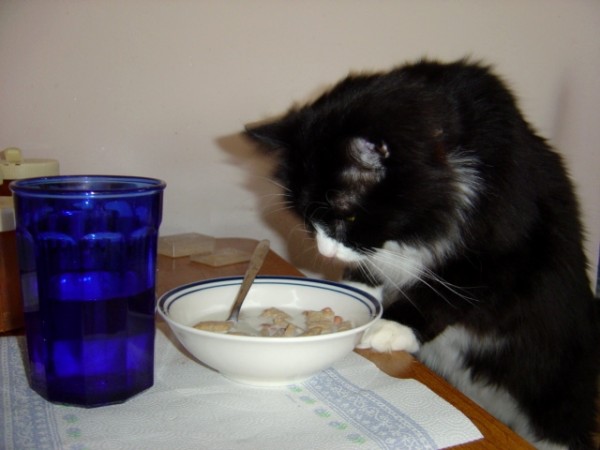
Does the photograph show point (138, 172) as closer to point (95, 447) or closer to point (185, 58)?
point (185, 58)

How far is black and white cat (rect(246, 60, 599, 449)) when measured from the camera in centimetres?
85

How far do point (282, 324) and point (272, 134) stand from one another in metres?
0.36

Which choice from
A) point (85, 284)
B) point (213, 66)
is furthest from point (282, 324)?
point (213, 66)

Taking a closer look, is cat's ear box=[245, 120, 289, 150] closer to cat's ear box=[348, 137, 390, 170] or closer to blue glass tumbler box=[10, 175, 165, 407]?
cat's ear box=[348, 137, 390, 170]

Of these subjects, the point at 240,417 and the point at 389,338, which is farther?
the point at 389,338

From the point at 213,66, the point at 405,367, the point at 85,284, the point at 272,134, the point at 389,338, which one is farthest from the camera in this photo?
the point at 213,66

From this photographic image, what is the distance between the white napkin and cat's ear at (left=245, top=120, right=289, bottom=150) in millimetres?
439

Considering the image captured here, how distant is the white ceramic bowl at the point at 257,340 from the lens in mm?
636

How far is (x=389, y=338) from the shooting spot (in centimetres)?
89

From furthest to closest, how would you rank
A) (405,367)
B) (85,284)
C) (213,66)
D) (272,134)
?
(213,66) < (272,134) < (405,367) < (85,284)

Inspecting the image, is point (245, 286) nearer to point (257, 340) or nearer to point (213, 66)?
point (257, 340)

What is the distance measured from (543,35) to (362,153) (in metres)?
1.26

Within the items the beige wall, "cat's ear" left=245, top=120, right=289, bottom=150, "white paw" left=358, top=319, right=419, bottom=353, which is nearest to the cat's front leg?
"white paw" left=358, top=319, right=419, bottom=353

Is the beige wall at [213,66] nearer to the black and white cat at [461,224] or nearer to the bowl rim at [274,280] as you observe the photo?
the black and white cat at [461,224]
